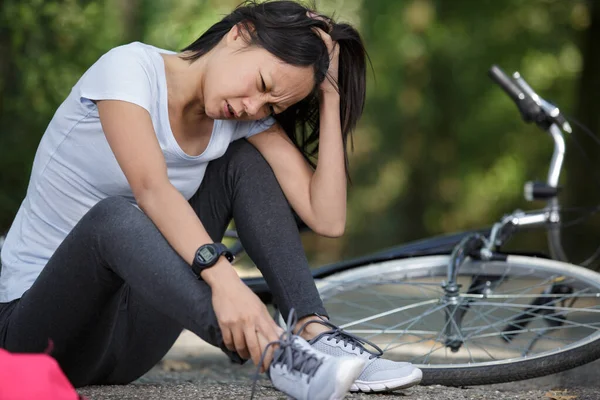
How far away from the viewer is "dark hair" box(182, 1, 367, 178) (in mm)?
2385

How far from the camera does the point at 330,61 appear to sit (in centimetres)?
260

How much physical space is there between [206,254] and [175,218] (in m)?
0.14

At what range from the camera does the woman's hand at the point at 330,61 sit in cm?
255

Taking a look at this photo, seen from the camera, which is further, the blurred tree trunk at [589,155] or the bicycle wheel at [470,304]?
the blurred tree trunk at [589,155]

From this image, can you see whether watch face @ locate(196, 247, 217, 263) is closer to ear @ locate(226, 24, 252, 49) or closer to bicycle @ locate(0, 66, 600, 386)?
ear @ locate(226, 24, 252, 49)

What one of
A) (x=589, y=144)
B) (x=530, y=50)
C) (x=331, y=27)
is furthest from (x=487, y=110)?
(x=331, y=27)

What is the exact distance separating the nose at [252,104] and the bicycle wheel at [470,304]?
98cm

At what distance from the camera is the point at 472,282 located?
3.23 metres

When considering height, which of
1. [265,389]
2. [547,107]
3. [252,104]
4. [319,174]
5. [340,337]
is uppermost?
[252,104]

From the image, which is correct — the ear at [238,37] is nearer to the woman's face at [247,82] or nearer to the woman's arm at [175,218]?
the woman's face at [247,82]

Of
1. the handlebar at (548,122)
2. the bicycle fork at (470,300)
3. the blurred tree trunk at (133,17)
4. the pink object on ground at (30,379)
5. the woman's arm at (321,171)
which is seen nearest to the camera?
the pink object on ground at (30,379)

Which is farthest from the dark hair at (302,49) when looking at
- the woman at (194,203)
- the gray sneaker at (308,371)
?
the gray sneaker at (308,371)

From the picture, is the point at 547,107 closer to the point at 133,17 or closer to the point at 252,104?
the point at 252,104

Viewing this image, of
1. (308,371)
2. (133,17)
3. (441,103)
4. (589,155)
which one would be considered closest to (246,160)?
(308,371)
